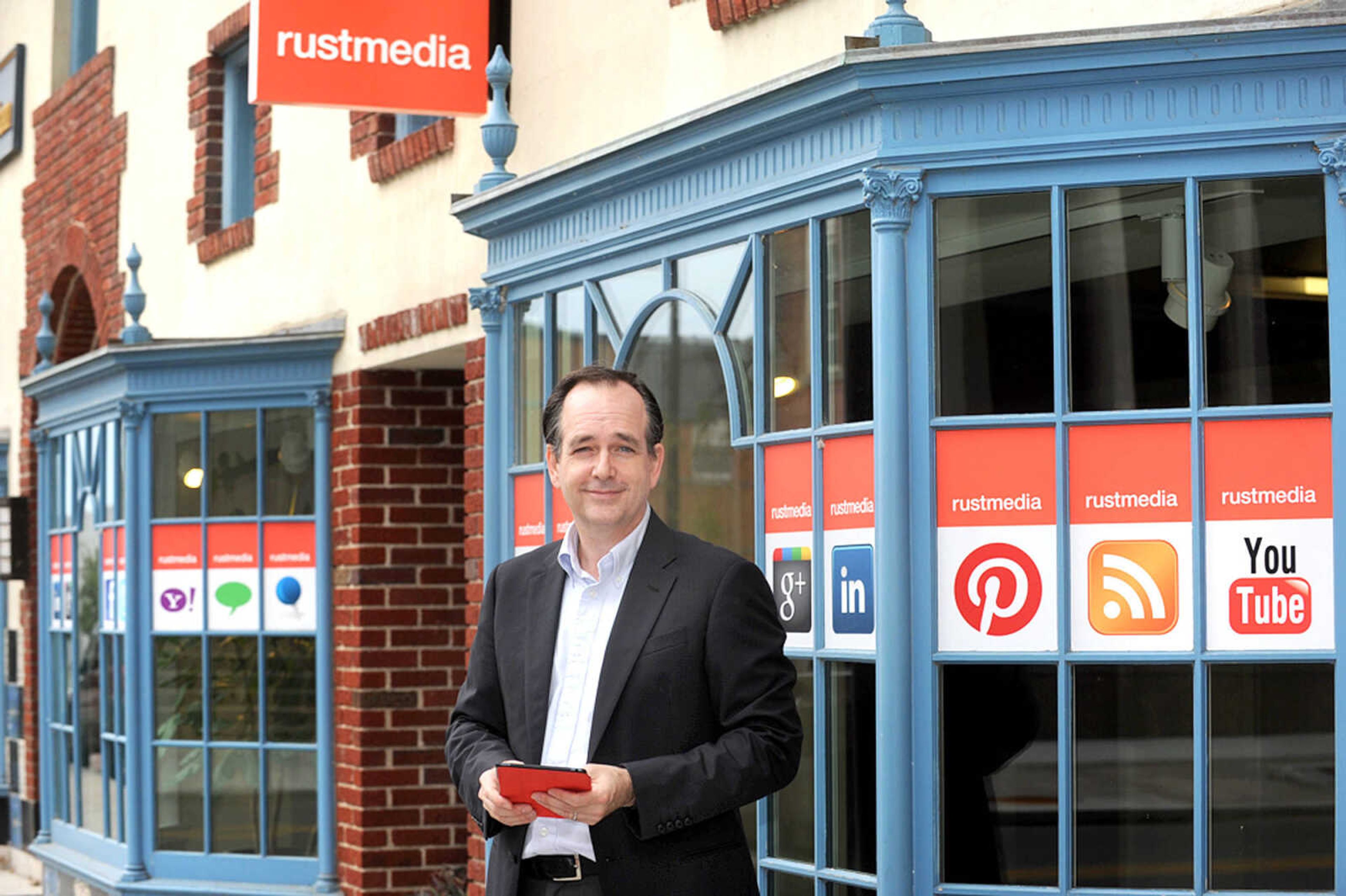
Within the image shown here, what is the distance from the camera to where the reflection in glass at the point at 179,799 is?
31.1 ft

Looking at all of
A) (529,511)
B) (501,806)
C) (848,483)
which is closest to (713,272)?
(848,483)

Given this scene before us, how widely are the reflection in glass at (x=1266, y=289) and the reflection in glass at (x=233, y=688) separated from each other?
607cm

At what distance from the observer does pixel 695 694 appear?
11.6 feet

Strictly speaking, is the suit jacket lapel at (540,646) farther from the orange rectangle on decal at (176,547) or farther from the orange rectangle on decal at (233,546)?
the orange rectangle on decal at (176,547)

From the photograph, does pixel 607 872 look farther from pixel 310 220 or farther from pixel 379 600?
pixel 310 220

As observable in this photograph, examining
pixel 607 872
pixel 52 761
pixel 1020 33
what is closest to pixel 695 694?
pixel 607 872

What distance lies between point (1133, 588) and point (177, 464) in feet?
20.4

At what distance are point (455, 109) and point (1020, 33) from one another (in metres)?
2.72

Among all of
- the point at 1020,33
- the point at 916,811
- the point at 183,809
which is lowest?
the point at 183,809

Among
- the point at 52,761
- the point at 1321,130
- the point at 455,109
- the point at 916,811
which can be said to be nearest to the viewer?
the point at 1321,130

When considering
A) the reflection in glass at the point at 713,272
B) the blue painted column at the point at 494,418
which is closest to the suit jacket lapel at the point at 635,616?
the reflection in glass at the point at 713,272

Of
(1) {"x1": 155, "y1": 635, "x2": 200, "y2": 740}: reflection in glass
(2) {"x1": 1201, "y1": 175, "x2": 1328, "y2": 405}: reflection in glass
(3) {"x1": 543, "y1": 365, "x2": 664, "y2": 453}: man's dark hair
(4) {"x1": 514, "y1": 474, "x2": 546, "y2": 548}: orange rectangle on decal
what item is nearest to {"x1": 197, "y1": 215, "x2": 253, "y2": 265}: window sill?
(1) {"x1": 155, "y1": 635, "x2": 200, "y2": 740}: reflection in glass

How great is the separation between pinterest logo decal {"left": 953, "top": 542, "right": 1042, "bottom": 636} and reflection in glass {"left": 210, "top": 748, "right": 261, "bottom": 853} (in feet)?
18.4

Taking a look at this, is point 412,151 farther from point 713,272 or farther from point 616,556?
point 616,556
